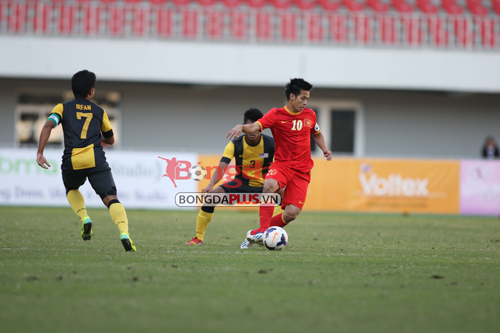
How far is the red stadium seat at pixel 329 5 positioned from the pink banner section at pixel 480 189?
24.9 ft

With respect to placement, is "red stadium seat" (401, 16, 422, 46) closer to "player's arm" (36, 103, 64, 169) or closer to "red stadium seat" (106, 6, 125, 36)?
"red stadium seat" (106, 6, 125, 36)

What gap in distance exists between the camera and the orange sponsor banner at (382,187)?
15.5 meters

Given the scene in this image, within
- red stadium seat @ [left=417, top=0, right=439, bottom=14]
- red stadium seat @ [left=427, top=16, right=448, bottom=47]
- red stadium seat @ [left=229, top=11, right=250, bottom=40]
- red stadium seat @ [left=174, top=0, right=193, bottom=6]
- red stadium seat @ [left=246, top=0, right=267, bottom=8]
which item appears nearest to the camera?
red stadium seat @ [left=229, top=11, right=250, bottom=40]

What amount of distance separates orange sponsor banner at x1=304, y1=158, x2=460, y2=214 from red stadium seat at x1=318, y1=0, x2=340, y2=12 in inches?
273

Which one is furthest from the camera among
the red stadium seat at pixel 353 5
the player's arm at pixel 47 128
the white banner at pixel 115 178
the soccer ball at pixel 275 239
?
the red stadium seat at pixel 353 5

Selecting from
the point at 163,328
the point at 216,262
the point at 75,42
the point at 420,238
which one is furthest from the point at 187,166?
the point at 163,328

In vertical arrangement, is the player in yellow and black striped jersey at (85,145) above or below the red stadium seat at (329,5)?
below

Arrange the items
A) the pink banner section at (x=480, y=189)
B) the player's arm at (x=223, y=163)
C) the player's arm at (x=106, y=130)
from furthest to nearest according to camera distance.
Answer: the pink banner section at (x=480, y=189) → the player's arm at (x=223, y=163) → the player's arm at (x=106, y=130)

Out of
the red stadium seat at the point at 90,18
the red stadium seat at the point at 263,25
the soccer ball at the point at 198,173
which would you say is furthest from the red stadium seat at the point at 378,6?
the red stadium seat at the point at 90,18

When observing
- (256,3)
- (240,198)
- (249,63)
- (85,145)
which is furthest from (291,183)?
(256,3)

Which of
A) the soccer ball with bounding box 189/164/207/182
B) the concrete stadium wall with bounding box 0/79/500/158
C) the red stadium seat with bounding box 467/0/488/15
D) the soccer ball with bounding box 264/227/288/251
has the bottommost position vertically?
the soccer ball with bounding box 264/227/288/251

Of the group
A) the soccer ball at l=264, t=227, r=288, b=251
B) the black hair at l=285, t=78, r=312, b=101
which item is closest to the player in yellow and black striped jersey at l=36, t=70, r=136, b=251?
the soccer ball at l=264, t=227, r=288, b=251

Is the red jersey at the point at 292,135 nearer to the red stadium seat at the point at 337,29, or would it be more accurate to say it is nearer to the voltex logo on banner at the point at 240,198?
the voltex logo on banner at the point at 240,198

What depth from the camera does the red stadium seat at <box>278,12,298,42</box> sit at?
18.9 m
